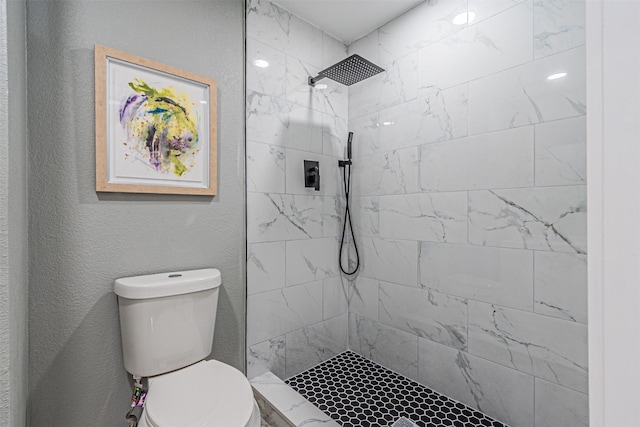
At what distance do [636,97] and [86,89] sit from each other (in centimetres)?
168

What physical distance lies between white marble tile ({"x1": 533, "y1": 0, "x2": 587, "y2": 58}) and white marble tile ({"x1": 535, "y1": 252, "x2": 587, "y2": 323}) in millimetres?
912

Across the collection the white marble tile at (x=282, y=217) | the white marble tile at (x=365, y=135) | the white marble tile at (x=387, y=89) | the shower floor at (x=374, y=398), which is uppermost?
the white marble tile at (x=387, y=89)

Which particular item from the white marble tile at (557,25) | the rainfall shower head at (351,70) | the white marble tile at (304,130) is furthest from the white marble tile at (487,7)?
the white marble tile at (304,130)

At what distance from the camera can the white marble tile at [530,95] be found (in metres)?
1.34

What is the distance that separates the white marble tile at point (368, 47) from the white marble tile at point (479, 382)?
186cm

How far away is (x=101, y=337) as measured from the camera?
53.6 inches

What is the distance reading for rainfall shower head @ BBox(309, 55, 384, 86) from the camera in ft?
5.88

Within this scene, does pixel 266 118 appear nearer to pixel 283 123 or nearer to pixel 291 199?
pixel 283 123

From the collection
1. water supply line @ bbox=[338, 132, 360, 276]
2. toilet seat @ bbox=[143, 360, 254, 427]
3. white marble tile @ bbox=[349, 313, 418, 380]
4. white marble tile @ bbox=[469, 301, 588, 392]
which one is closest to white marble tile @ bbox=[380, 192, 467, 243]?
water supply line @ bbox=[338, 132, 360, 276]

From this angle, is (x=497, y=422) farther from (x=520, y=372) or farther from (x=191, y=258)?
(x=191, y=258)

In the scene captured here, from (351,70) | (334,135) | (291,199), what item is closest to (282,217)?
(291,199)

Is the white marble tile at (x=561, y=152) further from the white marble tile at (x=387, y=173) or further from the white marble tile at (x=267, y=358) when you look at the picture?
the white marble tile at (x=267, y=358)

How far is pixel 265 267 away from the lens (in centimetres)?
187

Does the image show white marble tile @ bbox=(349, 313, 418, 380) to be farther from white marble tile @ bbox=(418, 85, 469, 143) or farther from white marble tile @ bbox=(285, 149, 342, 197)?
white marble tile @ bbox=(418, 85, 469, 143)
